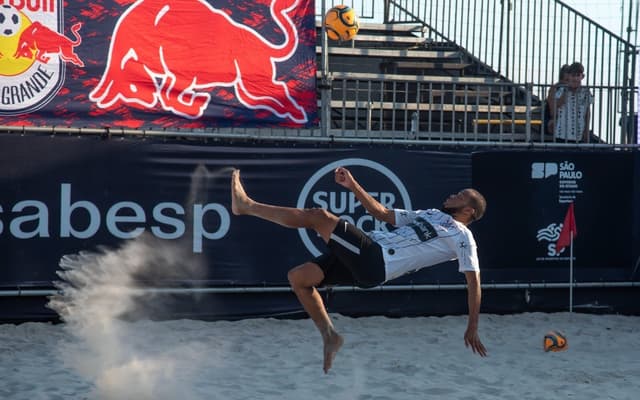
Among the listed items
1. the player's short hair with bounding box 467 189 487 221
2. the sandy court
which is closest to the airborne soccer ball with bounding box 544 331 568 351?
the sandy court

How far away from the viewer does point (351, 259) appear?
7.09 m

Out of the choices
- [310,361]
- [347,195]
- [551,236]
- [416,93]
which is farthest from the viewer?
[551,236]

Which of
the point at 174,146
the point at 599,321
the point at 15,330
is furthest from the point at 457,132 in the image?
the point at 15,330

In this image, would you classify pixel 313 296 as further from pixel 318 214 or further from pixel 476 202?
pixel 476 202

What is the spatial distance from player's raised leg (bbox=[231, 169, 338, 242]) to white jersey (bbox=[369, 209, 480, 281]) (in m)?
0.50

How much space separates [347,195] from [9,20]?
151 inches

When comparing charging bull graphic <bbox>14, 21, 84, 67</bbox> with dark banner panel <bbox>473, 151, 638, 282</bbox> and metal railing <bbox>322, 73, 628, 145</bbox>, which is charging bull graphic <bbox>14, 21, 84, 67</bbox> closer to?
metal railing <bbox>322, 73, 628, 145</bbox>

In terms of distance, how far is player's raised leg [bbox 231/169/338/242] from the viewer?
22.6ft

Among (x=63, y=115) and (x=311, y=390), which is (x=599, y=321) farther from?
→ (x=63, y=115)

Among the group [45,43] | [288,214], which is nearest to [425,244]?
[288,214]

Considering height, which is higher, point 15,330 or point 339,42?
point 339,42

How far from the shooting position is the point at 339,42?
47.0 feet

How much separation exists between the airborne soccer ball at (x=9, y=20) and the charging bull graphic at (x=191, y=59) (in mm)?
934

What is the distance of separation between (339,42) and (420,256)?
7.45 m
